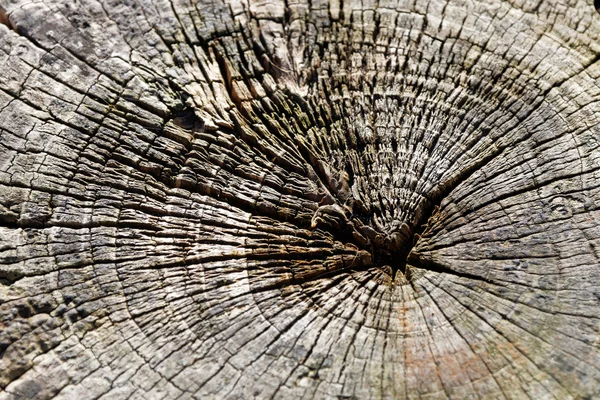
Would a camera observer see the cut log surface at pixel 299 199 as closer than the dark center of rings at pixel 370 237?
Yes

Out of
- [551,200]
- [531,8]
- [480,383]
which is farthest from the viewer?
[531,8]

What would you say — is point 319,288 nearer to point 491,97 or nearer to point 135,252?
point 135,252

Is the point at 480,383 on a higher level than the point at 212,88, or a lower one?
lower

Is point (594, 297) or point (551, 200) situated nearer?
point (594, 297)

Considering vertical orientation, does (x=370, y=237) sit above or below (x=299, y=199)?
below

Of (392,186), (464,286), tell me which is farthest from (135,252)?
(464,286)

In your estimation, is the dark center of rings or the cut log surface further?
the dark center of rings

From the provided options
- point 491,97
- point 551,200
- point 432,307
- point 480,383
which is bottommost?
point 480,383

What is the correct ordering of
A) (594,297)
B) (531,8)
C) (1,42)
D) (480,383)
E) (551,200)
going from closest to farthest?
(480,383) < (594,297) < (551,200) < (1,42) < (531,8)
